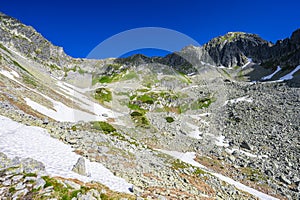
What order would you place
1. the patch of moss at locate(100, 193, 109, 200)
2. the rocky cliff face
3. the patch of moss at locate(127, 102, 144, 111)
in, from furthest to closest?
the rocky cliff face, the patch of moss at locate(127, 102, 144, 111), the patch of moss at locate(100, 193, 109, 200)

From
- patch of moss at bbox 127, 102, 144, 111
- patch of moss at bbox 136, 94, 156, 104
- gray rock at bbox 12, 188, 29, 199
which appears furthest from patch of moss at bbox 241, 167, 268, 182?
patch of moss at bbox 136, 94, 156, 104

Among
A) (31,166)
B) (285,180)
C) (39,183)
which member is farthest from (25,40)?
(285,180)

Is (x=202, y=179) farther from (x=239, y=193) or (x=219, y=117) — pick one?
(x=219, y=117)

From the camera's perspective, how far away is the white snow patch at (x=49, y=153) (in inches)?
449

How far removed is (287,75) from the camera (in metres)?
103

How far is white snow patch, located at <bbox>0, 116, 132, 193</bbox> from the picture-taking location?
11.4 m

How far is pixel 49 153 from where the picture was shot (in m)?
13.9

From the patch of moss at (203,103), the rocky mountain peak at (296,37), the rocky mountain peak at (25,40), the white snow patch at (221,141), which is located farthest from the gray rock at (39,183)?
the rocky mountain peak at (25,40)

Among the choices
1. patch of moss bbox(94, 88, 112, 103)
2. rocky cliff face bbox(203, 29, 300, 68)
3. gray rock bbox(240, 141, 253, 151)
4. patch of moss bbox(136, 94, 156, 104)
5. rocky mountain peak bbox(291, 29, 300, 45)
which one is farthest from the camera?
rocky cliff face bbox(203, 29, 300, 68)

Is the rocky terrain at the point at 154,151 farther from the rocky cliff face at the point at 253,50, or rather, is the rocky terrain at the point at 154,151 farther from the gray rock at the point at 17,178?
the rocky cliff face at the point at 253,50

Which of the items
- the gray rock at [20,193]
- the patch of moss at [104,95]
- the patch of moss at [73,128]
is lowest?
the gray rock at [20,193]

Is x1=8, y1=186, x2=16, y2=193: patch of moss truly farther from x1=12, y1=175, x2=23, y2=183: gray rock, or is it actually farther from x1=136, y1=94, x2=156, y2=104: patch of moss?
x1=136, y1=94, x2=156, y2=104: patch of moss

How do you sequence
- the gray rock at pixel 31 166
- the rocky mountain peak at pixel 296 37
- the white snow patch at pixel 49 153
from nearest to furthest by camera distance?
the gray rock at pixel 31 166
the white snow patch at pixel 49 153
the rocky mountain peak at pixel 296 37

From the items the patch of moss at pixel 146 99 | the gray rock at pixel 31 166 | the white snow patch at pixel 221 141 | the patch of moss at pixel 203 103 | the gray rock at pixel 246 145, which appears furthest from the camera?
the patch of moss at pixel 146 99
